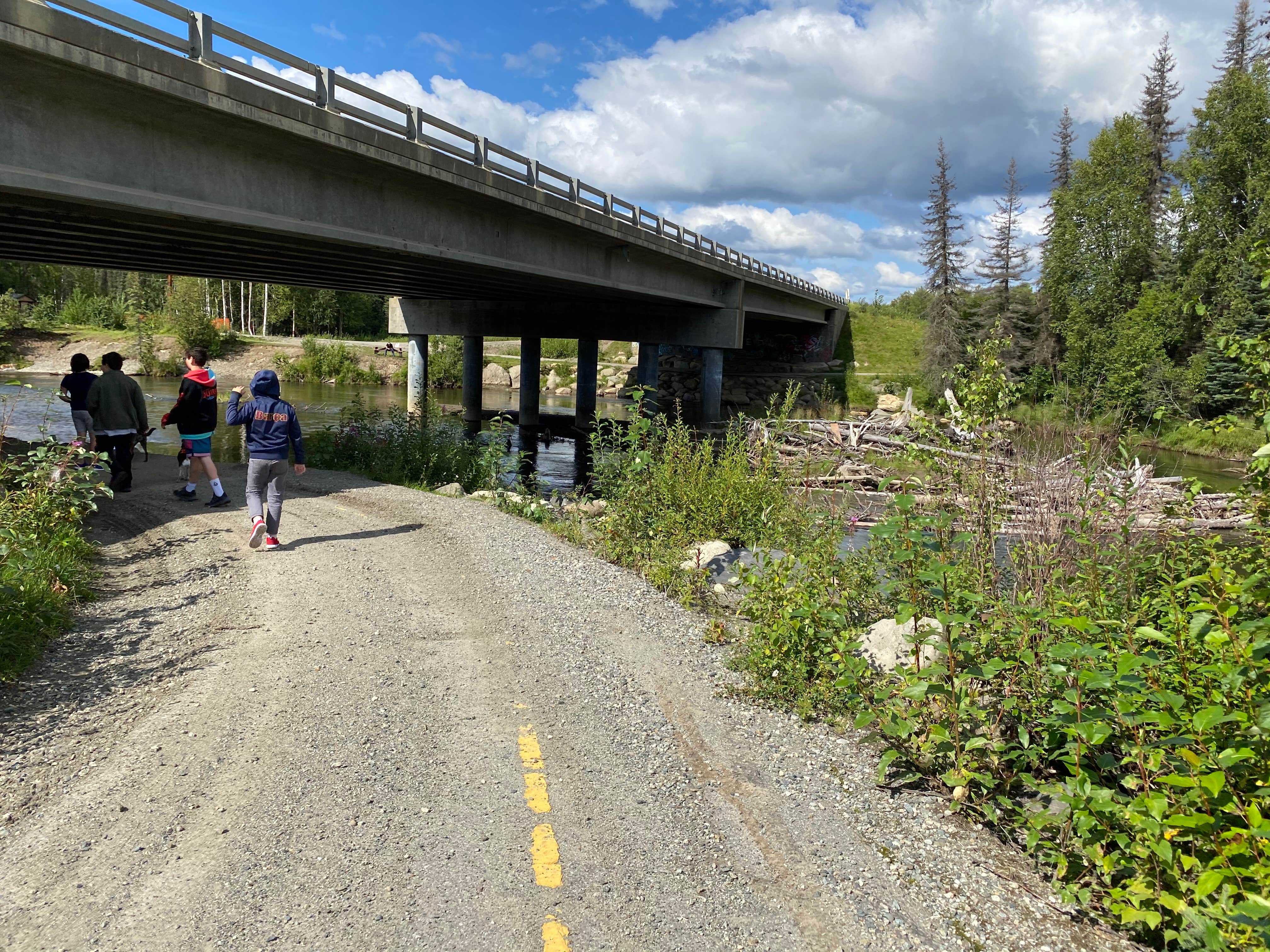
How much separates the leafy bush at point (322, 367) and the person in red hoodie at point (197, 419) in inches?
1700

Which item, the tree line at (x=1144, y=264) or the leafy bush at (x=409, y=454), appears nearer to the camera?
the leafy bush at (x=409, y=454)

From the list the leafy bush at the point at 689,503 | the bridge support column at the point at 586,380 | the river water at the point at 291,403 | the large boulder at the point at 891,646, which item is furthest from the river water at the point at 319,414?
the large boulder at the point at 891,646

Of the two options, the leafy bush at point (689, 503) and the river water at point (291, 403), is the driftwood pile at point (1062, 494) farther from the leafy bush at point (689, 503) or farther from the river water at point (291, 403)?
the river water at point (291, 403)

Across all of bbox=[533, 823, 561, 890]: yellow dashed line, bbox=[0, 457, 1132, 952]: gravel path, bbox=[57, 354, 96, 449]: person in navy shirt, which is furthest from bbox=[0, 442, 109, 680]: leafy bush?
bbox=[533, 823, 561, 890]: yellow dashed line

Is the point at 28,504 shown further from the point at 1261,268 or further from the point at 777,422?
the point at 1261,268

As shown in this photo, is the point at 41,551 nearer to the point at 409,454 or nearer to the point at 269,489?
the point at 269,489

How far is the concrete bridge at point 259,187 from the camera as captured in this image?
9.84 metres

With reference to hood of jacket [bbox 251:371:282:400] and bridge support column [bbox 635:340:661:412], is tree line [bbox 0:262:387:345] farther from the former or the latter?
hood of jacket [bbox 251:371:282:400]

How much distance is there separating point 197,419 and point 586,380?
88.4ft

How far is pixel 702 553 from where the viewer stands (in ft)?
30.6

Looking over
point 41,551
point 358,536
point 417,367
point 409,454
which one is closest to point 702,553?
point 358,536

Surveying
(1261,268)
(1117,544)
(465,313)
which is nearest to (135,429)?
(1117,544)

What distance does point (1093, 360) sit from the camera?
127ft

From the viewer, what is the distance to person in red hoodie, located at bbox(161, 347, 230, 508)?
11023 millimetres
